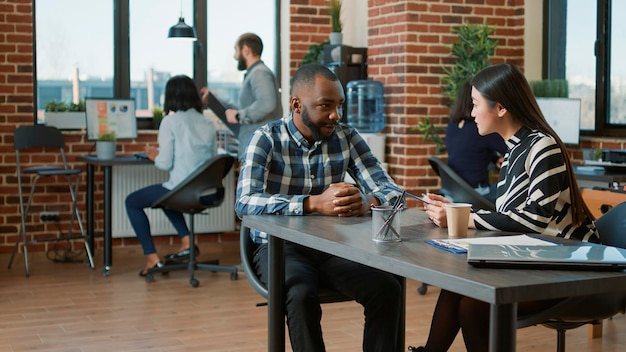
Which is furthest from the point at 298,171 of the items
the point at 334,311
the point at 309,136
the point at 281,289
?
the point at 334,311

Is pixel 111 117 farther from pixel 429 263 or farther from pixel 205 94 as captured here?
pixel 429 263

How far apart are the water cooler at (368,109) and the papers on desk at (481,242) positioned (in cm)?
393

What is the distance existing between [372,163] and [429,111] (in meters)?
2.93

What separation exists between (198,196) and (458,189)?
173cm

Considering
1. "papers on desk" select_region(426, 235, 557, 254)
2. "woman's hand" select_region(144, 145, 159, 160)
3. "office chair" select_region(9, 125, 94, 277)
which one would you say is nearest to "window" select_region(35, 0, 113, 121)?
"office chair" select_region(9, 125, 94, 277)

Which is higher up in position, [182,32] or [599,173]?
[182,32]

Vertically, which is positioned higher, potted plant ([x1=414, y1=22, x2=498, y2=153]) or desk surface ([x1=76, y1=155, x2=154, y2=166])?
potted plant ([x1=414, y1=22, x2=498, y2=153])

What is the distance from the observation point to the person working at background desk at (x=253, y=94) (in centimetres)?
595

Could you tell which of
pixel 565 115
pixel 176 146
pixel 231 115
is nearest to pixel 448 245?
pixel 176 146

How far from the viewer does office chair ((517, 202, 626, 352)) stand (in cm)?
250

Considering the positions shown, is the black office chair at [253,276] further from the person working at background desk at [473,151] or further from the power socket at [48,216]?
the power socket at [48,216]

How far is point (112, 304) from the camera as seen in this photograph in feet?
16.4

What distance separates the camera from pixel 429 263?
203cm

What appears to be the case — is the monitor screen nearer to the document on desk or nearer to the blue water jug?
the blue water jug
